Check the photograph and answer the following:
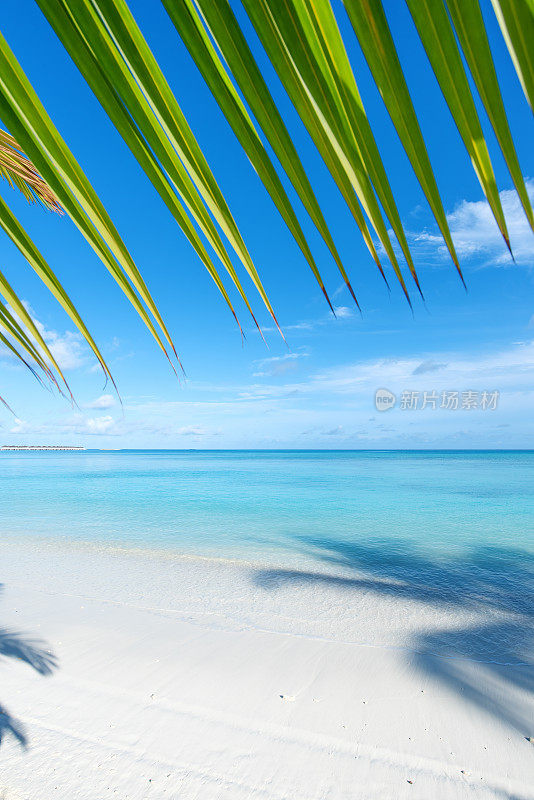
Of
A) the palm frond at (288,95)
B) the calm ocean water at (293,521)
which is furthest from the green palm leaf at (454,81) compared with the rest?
the calm ocean water at (293,521)

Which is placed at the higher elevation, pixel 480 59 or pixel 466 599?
pixel 480 59

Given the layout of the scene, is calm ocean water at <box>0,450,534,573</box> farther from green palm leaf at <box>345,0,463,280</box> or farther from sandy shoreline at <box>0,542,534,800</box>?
green palm leaf at <box>345,0,463,280</box>

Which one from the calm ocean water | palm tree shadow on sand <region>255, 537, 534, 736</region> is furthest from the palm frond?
the calm ocean water

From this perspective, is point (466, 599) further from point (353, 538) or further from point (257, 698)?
point (353, 538)

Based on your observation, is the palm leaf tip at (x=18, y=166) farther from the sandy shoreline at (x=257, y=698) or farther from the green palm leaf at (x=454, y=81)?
the sandy shoreline at (x=257, y=698)

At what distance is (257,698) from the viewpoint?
4.52 meters

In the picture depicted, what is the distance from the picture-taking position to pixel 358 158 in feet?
1.03

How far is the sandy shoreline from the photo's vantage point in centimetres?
343

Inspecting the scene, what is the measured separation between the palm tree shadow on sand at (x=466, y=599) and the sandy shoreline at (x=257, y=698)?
1.7 inches

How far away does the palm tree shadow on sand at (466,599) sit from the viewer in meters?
4.98

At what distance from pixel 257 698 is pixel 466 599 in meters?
5.02

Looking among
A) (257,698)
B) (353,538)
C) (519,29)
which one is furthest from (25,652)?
(353,538)

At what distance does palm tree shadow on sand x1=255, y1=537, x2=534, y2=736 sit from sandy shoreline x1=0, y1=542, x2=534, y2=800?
44 mm

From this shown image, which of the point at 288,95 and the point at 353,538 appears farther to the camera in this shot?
the point at 353,538
